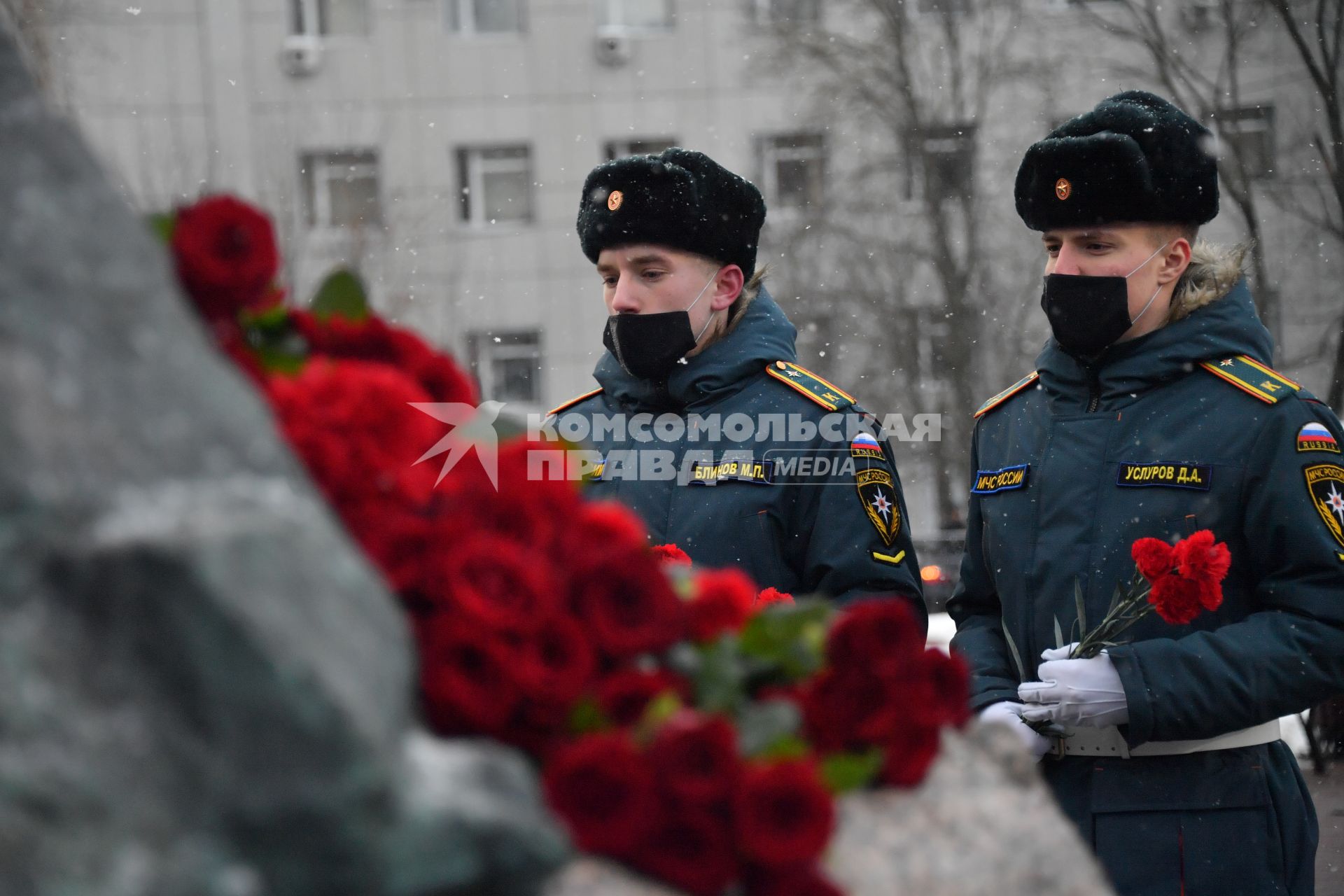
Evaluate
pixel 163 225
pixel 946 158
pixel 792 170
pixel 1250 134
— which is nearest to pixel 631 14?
pixel 792 170

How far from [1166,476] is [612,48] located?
10.7m

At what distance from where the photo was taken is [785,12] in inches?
441

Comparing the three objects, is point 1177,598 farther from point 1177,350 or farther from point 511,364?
point 511,364

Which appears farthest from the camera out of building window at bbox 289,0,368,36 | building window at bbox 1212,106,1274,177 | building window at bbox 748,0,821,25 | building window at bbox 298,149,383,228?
building window at bbox 289,0,368,36

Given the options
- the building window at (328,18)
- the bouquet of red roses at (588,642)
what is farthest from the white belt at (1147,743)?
the building window at (328,18)

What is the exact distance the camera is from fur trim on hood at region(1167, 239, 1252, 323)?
2752mm

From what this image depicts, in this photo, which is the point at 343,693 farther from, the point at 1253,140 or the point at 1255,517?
the point at 1253,140

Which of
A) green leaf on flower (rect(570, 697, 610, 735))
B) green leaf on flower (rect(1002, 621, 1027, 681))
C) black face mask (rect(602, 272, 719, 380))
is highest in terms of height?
black face mask (rect(602, 272, 719, 380))

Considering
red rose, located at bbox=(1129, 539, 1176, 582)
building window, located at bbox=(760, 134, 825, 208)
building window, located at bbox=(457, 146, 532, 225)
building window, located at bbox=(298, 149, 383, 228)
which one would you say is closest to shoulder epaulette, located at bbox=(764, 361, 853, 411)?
red rose, located at bbox=(1129, 539, 1176, 582)

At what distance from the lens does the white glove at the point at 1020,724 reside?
8.41 ft

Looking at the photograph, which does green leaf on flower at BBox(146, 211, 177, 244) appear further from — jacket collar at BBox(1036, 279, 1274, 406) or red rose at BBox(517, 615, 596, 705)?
jacket collar at BBox(1036, 279, 1274, 406)

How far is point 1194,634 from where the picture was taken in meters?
2.49

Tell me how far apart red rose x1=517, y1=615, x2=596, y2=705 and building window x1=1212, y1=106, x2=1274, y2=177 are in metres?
5.56

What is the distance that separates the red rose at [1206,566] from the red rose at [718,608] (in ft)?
3.97
